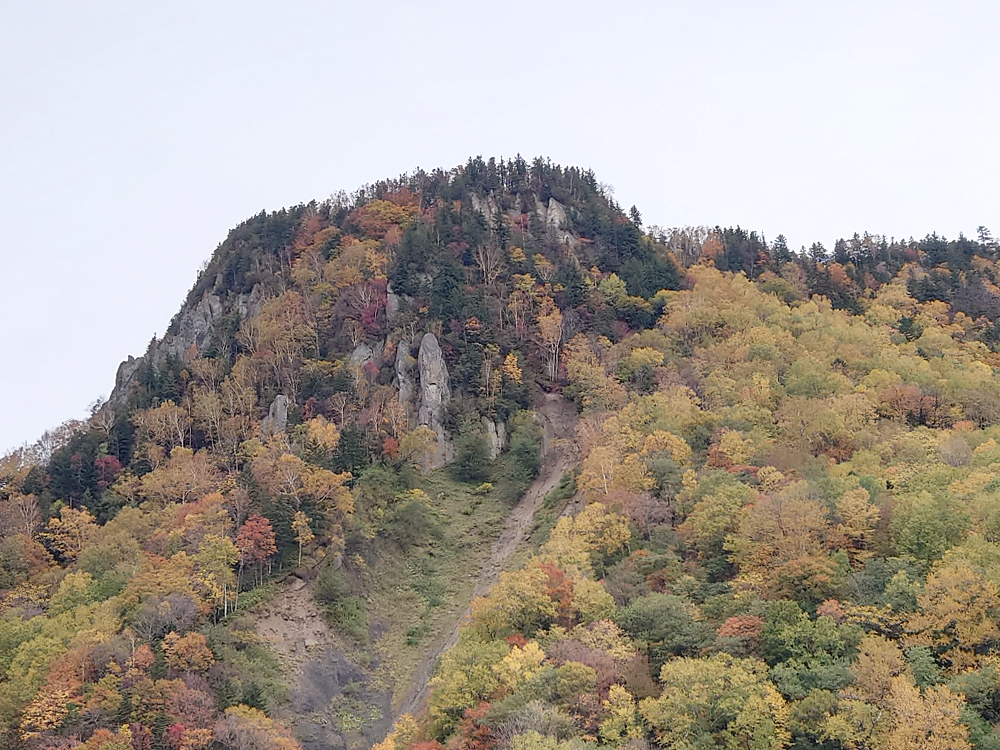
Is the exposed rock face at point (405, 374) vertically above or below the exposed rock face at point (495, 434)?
above

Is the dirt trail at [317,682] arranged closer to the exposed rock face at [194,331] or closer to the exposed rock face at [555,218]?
the exposed rock face at [194,331]

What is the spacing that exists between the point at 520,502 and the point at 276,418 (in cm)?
2378

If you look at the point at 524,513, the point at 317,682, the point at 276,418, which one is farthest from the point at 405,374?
the point at 317,682

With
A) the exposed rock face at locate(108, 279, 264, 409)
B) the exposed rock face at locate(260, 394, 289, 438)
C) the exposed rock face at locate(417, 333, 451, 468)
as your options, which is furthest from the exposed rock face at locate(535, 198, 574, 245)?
the exposed rock face at locate(260, 394, 289, 438)

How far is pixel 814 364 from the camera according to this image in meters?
74.6

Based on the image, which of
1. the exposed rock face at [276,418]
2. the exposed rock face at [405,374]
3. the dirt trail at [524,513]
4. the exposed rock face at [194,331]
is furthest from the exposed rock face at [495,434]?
the exposed rock face at [194,331]

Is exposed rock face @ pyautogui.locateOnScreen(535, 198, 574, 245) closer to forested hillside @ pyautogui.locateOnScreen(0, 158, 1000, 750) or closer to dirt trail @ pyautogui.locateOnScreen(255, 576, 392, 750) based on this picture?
forested hillside @ pyautogui.locateOnScreen(0, 158, 1000, 750)

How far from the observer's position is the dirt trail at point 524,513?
5703 cm

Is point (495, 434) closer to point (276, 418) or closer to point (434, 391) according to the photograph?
point (434, 391)

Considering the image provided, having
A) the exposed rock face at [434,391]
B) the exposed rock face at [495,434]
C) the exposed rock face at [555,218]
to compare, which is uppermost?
the exposed rock face at [555,218]

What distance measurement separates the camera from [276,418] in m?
82.9

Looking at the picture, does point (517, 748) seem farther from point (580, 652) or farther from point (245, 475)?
point (245, 475)

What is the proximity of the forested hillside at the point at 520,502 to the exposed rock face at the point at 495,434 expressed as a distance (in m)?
0.43

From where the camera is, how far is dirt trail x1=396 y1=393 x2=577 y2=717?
57.0 meters
